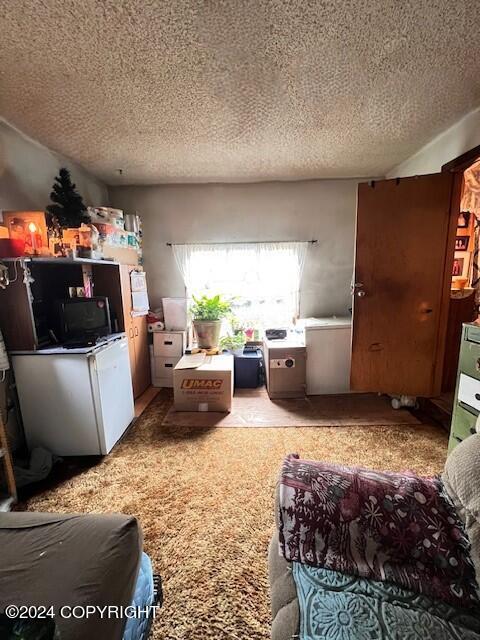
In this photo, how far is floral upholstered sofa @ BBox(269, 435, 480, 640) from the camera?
616 mm

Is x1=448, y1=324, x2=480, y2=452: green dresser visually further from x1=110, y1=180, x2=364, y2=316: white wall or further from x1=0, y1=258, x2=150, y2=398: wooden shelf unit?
x1=0, y1=258, x2=150, y2=398: wooden shelf unit

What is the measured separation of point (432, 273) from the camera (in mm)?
2168

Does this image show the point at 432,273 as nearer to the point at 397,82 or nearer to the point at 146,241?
the point at 397,82

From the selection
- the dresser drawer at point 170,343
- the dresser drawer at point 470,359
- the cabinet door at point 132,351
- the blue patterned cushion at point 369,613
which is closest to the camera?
the blue patterned cushion at point 369,613

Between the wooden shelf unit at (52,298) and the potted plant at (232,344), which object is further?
the potted plant at (232,344)

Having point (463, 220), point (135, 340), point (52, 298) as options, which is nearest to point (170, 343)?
point (135, 340)

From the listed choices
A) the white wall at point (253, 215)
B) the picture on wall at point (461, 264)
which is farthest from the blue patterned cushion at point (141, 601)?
the picture on wall at point (461, 264)

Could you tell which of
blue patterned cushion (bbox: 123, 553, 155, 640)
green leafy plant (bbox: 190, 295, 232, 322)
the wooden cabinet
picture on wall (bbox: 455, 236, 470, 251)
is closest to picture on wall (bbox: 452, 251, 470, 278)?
picture on wall (bbox: 455, 236, 470, 251)

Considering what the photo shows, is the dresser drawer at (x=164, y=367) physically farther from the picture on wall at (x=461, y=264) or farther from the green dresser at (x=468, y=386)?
the picture on wall at (x=461, y=264)

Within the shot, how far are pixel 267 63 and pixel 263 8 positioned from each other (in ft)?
0.91

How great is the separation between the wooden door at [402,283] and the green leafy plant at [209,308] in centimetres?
142

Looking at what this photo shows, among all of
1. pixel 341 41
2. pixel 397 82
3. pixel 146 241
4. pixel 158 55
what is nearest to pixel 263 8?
pixel 341 41

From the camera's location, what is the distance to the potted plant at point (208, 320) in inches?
118

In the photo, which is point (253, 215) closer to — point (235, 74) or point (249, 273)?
point (249, 273)
